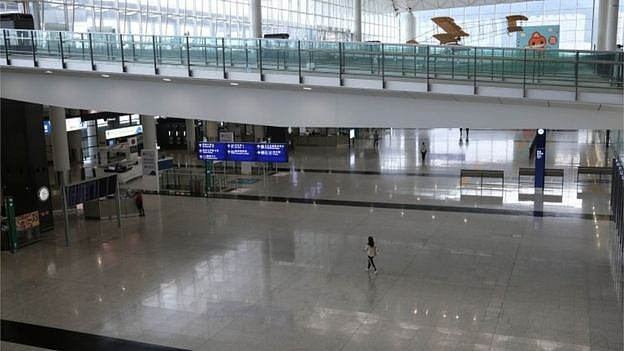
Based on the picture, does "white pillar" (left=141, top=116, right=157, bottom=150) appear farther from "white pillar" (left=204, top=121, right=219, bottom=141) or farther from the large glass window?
"white pillar" (left=204, top=121, right=219, bottom=141)

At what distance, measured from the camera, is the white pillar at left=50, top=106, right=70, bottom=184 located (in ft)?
101

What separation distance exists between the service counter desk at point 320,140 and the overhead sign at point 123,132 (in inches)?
500

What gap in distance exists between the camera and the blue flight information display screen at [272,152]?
26000 mm

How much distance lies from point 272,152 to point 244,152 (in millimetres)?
1420

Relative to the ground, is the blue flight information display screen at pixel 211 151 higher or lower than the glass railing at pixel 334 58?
lower

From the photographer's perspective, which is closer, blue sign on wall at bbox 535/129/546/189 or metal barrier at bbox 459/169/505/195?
blue sign on wall at bbox 535/129/546/189

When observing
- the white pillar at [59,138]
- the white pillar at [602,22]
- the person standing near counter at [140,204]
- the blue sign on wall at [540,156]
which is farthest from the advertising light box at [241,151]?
the white pillar at [602,22]

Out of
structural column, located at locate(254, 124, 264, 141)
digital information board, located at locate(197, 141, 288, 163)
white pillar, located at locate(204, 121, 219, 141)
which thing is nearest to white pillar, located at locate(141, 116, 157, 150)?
digital information board, located at locate(197, 141, 288, 163)

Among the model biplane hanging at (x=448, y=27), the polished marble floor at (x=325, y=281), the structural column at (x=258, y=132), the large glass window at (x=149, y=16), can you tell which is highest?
the large glass window at (x=149, y=16)

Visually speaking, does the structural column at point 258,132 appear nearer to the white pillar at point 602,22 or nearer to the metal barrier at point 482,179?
the metal barrier at point 482,179

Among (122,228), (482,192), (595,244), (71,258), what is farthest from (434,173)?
(71,258)

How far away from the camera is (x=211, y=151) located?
27.3 meters

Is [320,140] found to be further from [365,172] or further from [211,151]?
[211,151]

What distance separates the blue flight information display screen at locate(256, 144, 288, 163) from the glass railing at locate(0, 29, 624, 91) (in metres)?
9.89
